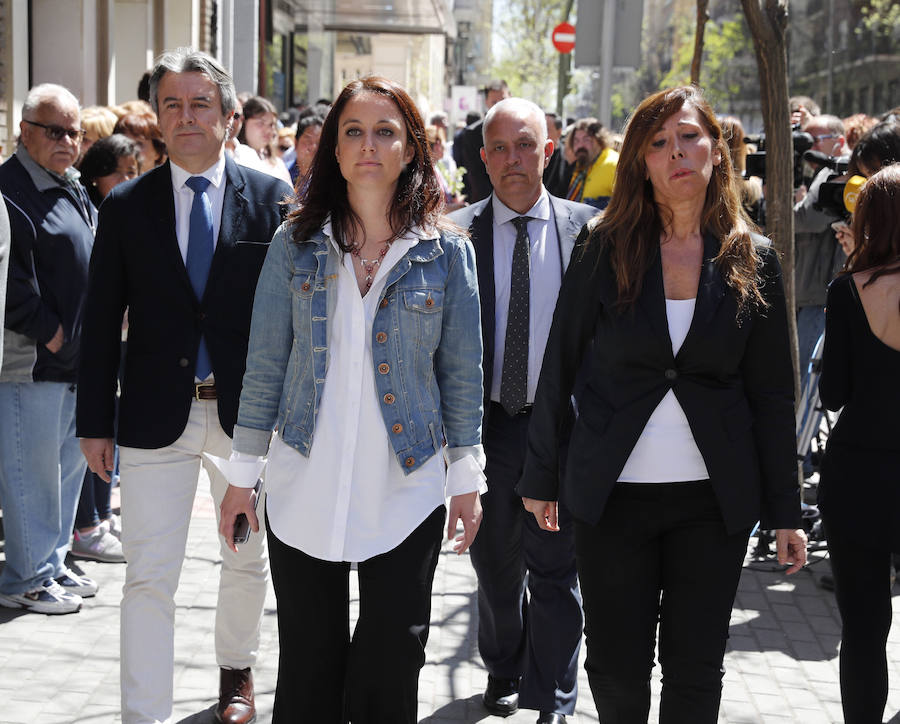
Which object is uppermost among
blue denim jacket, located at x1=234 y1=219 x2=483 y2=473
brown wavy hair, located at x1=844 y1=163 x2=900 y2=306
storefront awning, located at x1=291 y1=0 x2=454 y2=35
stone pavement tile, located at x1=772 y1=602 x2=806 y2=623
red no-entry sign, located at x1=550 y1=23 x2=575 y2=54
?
storefront awning, located at x1=291 y1=0 x2=454 y2=35

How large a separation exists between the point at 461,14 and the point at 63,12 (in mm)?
86305

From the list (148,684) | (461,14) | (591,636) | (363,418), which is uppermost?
(461,14)

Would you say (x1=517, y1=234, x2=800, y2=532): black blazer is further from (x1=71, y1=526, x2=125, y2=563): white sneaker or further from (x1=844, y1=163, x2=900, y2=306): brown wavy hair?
(x1=71, y1=526, x2=125, y2=563): white sneaker

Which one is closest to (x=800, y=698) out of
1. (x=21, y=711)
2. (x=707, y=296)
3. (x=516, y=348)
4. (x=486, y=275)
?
(x=516, y=348)

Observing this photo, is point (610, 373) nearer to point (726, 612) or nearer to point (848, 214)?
point (726, 612)

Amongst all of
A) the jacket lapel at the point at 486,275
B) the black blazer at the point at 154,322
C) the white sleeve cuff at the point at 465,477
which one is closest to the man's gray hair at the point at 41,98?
the black blazer at the point at 154,322

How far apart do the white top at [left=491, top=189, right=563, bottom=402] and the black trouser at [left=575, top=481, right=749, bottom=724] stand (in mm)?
1064

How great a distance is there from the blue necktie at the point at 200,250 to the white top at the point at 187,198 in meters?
0.02

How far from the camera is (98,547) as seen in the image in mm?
6250

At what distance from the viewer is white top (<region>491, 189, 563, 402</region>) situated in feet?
14.4

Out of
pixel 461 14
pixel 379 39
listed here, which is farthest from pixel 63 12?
pixel 461 14

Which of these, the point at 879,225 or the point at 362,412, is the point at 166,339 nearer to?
the point at 362,412

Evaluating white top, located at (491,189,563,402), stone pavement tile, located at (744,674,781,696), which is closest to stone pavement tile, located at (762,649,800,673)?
stone pavement tile, located at (744,674,781,696)

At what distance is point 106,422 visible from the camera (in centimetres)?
398
